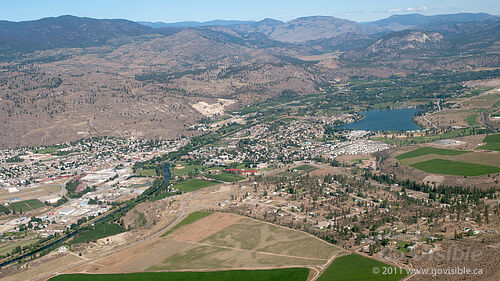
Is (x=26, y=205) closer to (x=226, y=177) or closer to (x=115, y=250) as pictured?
→ (x=115, y=250)

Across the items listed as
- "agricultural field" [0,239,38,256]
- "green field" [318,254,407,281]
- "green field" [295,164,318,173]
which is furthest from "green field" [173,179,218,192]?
"green field" [318,254,407,281]

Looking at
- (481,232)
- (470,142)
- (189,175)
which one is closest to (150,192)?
(189,175)

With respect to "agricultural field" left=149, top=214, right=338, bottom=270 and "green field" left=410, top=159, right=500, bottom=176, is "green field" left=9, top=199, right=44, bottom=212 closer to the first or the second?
"agricultural field" left=149, top=214, right=338, bottom=270

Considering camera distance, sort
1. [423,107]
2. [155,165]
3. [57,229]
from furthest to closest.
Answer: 1. [423,107]
2. [155,165]
3. [57,229]

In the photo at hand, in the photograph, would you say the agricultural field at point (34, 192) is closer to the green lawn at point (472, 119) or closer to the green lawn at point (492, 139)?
the green lawn at point (492, 139)

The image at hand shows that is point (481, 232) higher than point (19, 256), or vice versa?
point (481, 232)

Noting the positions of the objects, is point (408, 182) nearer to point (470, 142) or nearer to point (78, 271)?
point (470, 142)
